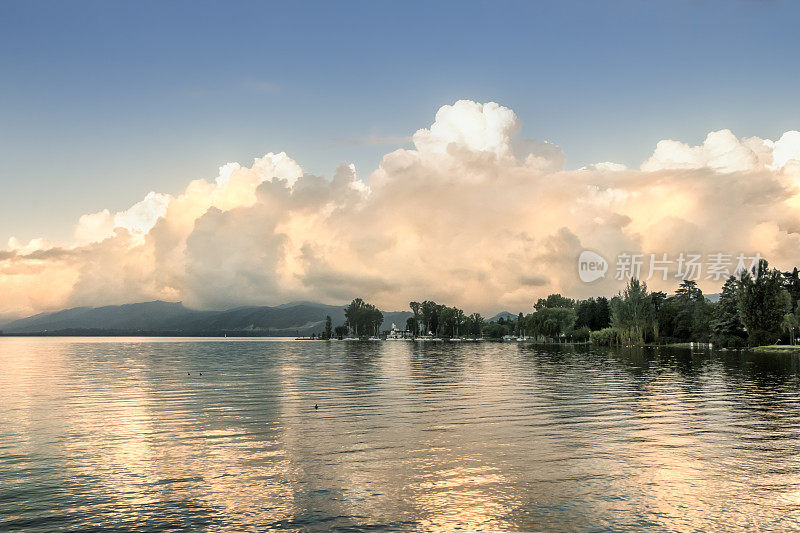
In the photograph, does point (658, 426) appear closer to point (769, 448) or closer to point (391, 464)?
point (769, 448)

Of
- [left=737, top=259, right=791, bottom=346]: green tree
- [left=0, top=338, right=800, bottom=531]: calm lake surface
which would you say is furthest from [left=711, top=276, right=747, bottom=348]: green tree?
[left=0, top=338, right=800, bottom=531]: calm lake surface

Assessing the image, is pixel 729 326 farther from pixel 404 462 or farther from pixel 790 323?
pixel 404 462

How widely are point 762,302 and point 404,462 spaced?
170 m

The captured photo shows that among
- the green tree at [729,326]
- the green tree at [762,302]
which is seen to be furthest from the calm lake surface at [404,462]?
the green tree at [729,326]

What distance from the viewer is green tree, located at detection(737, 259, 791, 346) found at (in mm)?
164625

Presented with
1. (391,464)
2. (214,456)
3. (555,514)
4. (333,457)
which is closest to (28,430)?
(214,456)

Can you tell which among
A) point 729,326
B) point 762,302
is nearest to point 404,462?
point 762,302

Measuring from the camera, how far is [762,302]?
166 m

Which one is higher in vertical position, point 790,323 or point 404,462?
point 790,323

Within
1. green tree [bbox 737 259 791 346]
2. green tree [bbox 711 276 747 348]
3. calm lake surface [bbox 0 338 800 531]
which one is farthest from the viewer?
green tree [bbox 711 276 747 348]

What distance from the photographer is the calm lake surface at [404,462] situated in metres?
20.9

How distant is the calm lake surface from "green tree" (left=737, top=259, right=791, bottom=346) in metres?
125

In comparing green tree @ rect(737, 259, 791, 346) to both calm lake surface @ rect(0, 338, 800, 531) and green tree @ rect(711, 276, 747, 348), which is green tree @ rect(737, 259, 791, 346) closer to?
green tree @ rect(711, 276, 747, 348)

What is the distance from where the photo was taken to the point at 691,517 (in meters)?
20.5
